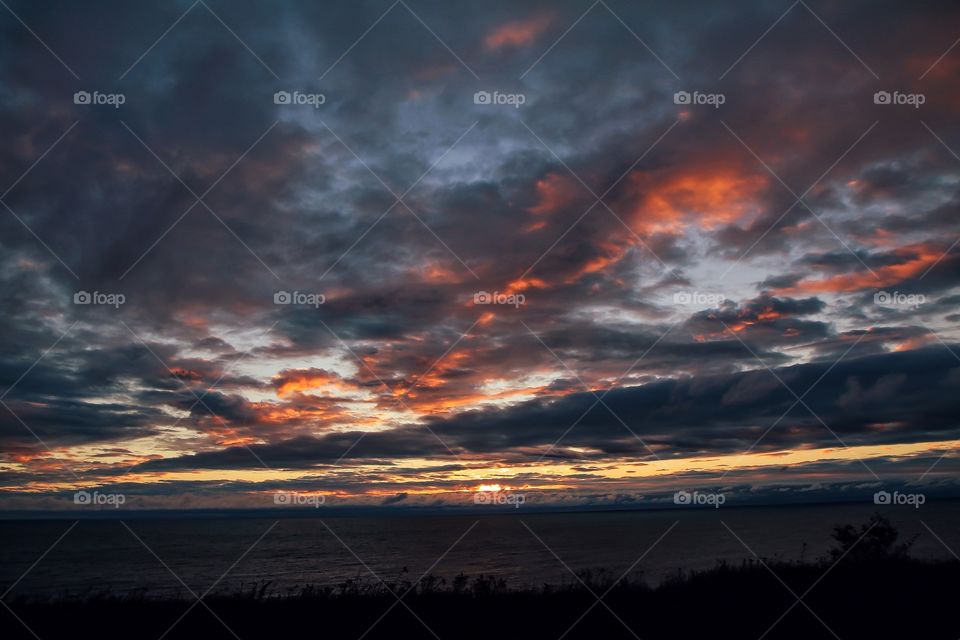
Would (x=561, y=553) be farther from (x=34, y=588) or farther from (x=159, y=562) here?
(x=34, y=588)

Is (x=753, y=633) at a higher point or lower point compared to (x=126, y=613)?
lower

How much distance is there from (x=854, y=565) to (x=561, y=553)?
2665 inches

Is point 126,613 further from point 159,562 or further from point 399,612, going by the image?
point 159,562

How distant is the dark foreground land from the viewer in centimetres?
1405

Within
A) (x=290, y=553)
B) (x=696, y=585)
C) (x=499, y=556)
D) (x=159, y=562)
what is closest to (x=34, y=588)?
(x=159, y=562)

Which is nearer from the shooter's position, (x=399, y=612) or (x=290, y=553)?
(x=399, y=612)

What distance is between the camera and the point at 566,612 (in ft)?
51.2

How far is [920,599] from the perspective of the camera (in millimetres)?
15477

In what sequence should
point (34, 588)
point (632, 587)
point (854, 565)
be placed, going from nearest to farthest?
point (632, 587) → point (854, 565) → point (34, 588)

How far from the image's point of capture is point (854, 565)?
20031 millimetres

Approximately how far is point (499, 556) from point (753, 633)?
63838mm

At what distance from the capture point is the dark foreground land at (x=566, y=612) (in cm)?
1405

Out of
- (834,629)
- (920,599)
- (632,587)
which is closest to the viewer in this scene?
(834,629)

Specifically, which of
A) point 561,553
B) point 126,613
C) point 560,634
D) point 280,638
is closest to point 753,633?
point 560,634
